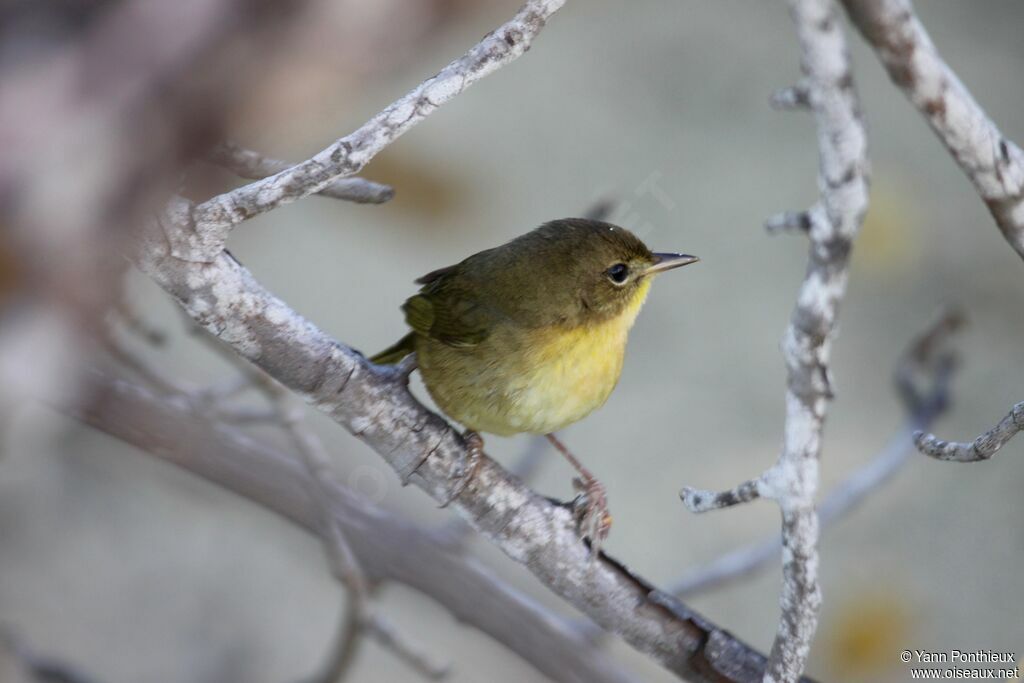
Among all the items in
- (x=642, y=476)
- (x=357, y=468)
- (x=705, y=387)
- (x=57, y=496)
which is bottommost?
(x=57, y=496)

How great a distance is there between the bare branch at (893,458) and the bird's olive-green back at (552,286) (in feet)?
2.31

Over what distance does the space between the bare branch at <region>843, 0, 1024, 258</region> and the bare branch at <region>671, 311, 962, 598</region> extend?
123cm

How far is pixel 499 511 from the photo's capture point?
179cm

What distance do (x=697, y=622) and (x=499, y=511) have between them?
0.39 metres

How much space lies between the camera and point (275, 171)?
1547 millimetres

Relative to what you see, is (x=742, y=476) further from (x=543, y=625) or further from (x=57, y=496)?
(x=57, y=496)

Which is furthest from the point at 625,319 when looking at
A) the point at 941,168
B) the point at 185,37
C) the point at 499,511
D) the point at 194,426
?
the point at 941,168

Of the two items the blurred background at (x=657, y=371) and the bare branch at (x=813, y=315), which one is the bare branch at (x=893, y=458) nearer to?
the blurred background at (x=657, y=371)

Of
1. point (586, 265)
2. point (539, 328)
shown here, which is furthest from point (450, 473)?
point (586, 265)

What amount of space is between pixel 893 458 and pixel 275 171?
Result: 5.72 ft

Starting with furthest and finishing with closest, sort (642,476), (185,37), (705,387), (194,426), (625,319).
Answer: (705,387) → (642,476) → (625,319) → (194,426) → (185,37)

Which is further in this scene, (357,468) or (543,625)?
(357,468)

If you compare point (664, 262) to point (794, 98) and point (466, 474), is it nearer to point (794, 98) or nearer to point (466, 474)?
point (466, 474)

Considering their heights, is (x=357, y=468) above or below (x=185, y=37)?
above
